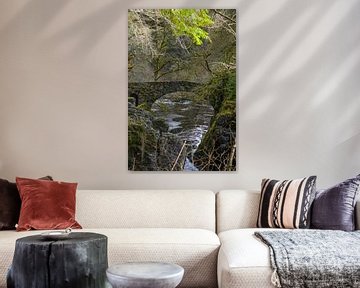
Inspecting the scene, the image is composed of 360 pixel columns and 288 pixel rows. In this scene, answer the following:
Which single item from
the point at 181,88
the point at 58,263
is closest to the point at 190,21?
the point at 181,88

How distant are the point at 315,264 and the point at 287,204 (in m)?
1.10

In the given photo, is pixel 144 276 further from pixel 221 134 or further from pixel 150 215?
pixel 221 134

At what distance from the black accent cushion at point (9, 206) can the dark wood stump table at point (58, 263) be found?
107 cm

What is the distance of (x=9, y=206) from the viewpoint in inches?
158

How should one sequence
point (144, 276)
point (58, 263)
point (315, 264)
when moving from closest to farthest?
point (144, 276) < point (58, 263) < point (315, 264)

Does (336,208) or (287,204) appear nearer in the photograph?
(336,208)

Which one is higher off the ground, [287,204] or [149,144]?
[149,144]

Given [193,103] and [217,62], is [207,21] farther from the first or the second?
[193,103]

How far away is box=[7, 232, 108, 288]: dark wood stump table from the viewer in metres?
2.83

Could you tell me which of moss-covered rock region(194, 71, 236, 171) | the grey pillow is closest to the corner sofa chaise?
the grey pillow

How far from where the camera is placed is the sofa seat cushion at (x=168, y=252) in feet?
11.6

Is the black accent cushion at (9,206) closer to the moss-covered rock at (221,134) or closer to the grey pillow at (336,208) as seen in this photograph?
the moss-covered rock at (221,134)

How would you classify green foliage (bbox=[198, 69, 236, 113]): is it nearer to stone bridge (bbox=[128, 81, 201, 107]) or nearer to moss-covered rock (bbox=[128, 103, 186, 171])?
stone bridge (bbox=[128, 81, 201, 107])

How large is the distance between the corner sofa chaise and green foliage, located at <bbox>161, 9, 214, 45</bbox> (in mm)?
1300
